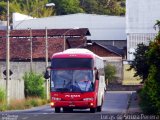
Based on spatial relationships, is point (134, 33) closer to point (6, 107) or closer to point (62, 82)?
point (6, 107)

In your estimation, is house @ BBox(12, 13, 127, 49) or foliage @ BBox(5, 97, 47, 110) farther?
house @ BBox(12, 13, 127, 49)

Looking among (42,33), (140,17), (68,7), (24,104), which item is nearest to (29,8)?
(68,7)

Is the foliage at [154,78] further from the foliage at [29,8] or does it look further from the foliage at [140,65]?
the foliage at [29,8]

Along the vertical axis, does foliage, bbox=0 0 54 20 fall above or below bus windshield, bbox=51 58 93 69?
above

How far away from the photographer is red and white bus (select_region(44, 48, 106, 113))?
3919 cm

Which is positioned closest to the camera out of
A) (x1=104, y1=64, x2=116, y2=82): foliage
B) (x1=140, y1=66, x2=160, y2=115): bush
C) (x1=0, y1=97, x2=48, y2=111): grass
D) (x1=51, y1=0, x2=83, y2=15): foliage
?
(x1=140, y1=66, x2=160, y2=115): bush

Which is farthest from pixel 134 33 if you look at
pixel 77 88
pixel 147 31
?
pixel 77 88

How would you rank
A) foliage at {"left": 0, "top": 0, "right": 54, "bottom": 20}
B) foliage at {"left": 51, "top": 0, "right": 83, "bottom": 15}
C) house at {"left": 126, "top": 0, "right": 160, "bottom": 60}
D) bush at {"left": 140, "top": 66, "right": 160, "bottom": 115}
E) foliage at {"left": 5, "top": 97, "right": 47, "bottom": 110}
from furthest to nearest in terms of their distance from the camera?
foliage at {"left": 0, "top": 0, "right": 54, "bottom": 20} < foliage at {"left": 51, "top": 0, "right": 83, "bottom": 15} < house at {"left": 126, "top": 0, "right": 160, "bottom": 60} < foliage at {"left": 5, "top": 97, "right": 47, "bottom": 110} < bush at {"left": 140, "top": 66, "right": 160, "bottom": 115}

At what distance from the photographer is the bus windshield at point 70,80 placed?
39.2 meters

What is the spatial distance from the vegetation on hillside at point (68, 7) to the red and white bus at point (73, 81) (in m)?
97.4

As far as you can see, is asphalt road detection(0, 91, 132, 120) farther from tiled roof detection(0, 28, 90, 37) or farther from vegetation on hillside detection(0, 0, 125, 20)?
vegetation on hillside detection(0, 0, 125, 20)

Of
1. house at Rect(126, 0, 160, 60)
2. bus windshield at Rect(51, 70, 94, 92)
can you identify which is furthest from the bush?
house at Rect(126, 0, 160, 60)

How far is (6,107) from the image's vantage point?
46.5m

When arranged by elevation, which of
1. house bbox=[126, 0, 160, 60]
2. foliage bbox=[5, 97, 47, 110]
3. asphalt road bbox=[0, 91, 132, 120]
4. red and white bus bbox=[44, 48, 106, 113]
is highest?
house bbox=[126, 0, 160, 60]
